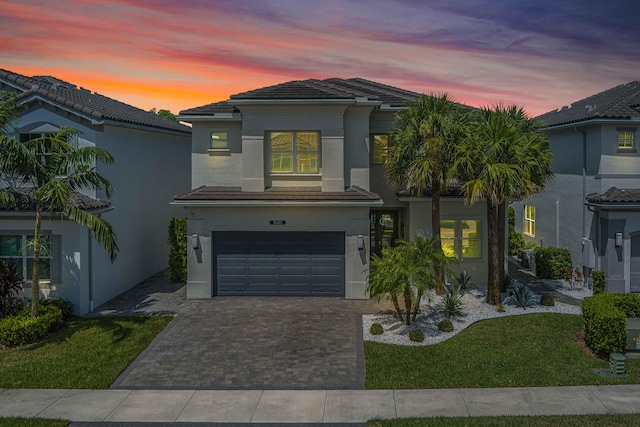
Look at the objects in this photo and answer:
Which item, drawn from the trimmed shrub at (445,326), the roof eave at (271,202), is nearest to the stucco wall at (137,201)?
the roof eave at (271,202)

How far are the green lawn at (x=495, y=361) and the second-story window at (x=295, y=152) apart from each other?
8.17 meters

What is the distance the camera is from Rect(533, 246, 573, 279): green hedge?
23.0 m

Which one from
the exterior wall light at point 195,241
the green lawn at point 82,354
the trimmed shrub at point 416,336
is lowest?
the green lawn at point 82,354

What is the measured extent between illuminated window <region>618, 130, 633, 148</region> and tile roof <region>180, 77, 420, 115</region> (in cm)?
826

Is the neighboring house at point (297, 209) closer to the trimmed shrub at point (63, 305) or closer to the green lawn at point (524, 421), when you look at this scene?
the trimmed shrub at point (63, 305)

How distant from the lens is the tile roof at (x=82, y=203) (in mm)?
17875

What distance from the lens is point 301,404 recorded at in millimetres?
12117

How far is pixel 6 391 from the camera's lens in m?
13.0

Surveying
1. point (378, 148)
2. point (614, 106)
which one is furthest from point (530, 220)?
point (378, 148)

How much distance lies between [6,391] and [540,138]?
55.9ft

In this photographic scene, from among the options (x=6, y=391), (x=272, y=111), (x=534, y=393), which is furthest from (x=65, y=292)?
(x=534, y=393)

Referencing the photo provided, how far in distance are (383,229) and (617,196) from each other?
29.7 ft

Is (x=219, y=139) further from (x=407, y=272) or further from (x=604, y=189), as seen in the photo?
(x=604, y=189)

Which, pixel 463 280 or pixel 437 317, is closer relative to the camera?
pixel 437 317
